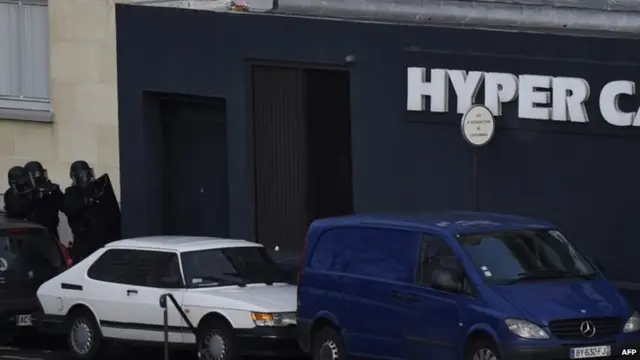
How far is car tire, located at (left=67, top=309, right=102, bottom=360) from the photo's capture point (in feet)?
59.4

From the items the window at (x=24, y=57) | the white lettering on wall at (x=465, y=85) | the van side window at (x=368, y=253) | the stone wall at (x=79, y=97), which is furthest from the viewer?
the window at (x=24, y=57)

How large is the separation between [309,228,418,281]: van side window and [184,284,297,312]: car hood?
0.62 metres

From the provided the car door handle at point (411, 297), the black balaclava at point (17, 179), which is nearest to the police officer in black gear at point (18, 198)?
the black balaclava at point (17, 179)

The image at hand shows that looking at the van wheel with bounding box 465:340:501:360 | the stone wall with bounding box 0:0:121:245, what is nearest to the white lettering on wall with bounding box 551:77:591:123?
the van wheel with bounding box 465:340:501:360

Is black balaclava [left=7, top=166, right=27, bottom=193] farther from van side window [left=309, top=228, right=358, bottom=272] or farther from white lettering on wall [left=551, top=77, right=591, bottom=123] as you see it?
white lettering on wall [left=551, top=77, right=591, bottom=123]

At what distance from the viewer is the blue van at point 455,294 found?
14320 millimetres

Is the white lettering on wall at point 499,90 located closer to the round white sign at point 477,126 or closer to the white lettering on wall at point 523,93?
the white lettering on wall at point 523,93

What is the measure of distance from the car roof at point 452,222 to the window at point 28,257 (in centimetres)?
516

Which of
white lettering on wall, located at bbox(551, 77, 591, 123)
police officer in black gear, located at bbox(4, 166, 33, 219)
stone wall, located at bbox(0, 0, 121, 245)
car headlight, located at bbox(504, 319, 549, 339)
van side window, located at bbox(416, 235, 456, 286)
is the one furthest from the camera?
stone wall, located at bbox(0, 0, 121, 245)

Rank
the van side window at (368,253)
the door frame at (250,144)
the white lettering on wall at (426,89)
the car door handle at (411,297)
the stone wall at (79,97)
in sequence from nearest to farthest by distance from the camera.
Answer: the car door handle at (411,297) < the van side window at (368,253) < the white lettering on wall at (426,89) < the door frame at (250,144) < the stone wall at (79,97)

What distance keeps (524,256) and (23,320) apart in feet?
23.4

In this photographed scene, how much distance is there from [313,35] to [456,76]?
2672mm

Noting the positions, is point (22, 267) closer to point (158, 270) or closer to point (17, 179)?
point (158, 270)

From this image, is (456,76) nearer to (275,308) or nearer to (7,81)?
(275,308)
